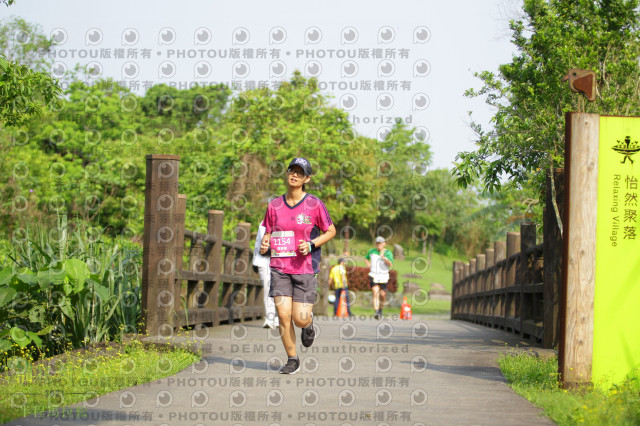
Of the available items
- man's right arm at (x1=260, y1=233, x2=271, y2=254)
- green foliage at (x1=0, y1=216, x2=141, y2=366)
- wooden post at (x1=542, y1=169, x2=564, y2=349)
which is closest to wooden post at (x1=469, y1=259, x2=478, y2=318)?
wooden post at (x1=542, y1=169, x2=564, y2=349)

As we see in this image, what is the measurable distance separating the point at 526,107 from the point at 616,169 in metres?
4.15

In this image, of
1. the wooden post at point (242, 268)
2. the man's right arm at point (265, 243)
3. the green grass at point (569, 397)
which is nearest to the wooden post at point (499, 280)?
the wooden post at point (242, 268)

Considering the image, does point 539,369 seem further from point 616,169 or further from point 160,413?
point 160,413

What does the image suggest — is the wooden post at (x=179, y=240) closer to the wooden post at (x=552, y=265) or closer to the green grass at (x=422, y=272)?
the wooden post at (x=552, y=265)

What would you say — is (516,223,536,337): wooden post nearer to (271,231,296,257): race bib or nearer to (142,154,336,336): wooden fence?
→ (142,154,336,336): wooden fence

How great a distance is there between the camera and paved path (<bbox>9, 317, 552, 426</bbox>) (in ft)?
16.0

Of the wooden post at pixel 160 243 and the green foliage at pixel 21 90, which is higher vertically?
the green foliage at pixel 21 90

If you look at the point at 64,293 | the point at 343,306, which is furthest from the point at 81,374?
the point at 343,306

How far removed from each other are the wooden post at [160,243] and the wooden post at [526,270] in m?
4.69

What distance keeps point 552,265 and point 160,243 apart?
406 cm

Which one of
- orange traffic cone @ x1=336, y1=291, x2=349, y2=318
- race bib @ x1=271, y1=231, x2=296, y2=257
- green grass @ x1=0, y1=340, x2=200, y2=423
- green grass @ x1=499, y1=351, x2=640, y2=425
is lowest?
orange traffic cone @ x1=336, y1=291, x2=349, y2=318

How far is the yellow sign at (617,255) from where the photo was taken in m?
5.89

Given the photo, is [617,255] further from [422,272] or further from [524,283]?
[422,272]

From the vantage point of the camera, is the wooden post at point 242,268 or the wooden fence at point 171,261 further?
the wooden post at point 242,268
